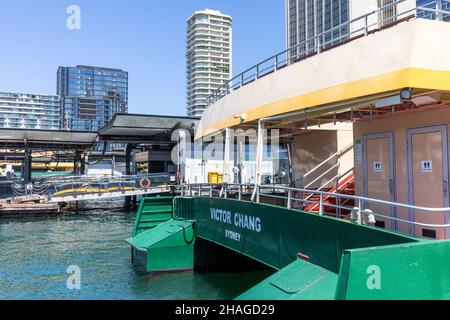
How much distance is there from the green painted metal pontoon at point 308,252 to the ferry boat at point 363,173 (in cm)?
2

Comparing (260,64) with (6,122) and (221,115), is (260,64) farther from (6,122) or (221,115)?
(6,122)

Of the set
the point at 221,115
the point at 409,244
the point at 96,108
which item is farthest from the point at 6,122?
the point at 409,244

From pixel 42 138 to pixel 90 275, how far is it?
31112mm

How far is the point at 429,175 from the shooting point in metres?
7.59

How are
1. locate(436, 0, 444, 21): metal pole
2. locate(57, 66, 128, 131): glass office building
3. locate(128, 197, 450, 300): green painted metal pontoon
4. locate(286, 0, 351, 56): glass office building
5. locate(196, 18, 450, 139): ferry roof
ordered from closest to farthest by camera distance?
locate(128, 197, 450, 300): green painted metal pontoon, locate(196, 18, 450, 139): ferry roof, locate(436, 0, 444, 21): metal pole, locate(286, 0, 351, 56): glass office building, locate(57, 66, 128, 131): glass office building

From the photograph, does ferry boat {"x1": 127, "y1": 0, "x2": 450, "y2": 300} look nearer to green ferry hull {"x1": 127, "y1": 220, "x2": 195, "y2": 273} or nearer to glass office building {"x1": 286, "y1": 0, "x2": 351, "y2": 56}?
green ferry hull {"x1": 127, "y1": 220, "x2": 195, "y2": 273}

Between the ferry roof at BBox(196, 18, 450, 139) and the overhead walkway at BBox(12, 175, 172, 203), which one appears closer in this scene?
the ferry roof at BBox(196, 18, 450, 139)

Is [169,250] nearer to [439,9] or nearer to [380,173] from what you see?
[380,173]

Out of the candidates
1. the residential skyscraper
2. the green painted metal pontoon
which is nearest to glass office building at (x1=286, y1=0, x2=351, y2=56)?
the green painted metal pontoon

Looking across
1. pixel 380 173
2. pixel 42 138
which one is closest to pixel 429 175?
pixel 380 173

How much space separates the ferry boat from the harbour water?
122cm

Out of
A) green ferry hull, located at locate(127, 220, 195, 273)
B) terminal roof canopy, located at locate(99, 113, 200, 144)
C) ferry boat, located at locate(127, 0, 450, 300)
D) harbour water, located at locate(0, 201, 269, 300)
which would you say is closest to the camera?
ferry boat, located at locate(127, 0, 450, 300)

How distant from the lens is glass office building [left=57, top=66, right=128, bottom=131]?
333 feet
